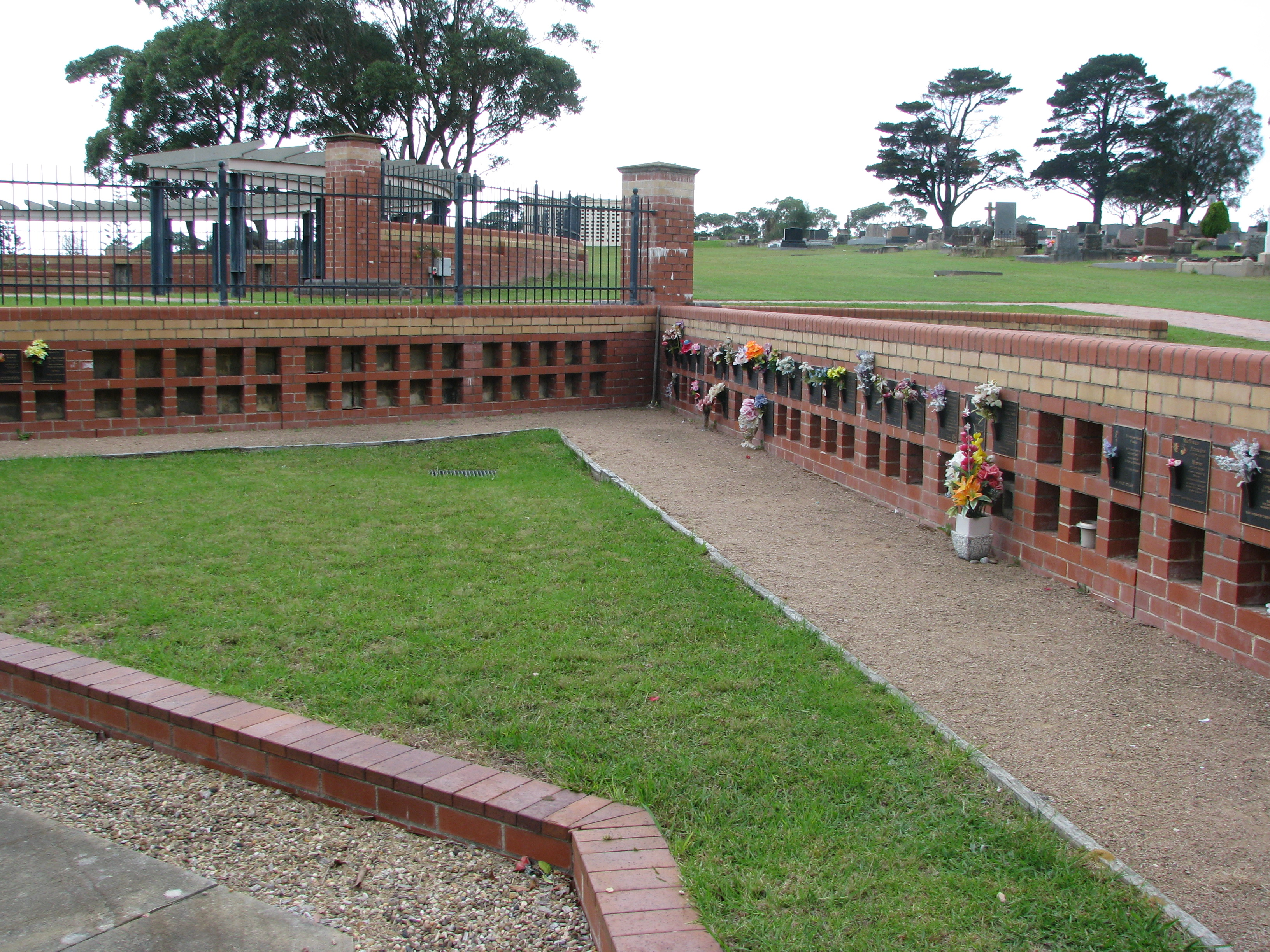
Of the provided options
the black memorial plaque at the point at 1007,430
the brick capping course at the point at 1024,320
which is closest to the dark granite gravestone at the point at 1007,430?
the black memorial plaque at the point at 1007,430

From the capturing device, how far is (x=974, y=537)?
6.49m

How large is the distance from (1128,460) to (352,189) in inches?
608

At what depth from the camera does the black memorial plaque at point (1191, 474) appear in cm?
489

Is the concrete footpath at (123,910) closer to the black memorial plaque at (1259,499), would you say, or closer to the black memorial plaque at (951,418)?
the black memorial plaque at (1259,499)

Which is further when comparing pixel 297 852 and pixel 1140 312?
pixel 1140 312

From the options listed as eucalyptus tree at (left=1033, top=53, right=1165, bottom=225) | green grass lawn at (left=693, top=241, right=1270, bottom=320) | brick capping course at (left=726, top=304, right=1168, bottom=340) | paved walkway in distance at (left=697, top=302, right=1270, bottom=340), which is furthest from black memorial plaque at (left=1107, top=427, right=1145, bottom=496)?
eucalyptus tree at (left=1033, top=53, right=1165, bottom=225)

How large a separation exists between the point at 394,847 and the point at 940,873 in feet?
5.49

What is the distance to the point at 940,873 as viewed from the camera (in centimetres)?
311

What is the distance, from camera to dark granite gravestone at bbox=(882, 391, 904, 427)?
767cm

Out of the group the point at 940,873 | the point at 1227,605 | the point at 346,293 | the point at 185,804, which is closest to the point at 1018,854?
the point at 940,873

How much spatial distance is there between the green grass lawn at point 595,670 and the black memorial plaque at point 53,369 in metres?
2.16

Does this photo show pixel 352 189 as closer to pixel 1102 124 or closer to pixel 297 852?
pixel 297 852

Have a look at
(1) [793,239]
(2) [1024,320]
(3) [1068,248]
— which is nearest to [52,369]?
(2) [1024,320]

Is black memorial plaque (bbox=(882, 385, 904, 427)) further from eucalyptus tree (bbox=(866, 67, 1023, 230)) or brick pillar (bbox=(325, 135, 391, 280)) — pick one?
eucalyptus tree (bbox=(866, 67, 1023, 230))
